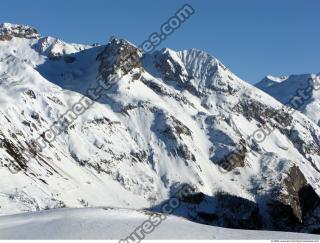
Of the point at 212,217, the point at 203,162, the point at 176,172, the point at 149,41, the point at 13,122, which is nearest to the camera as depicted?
the point at 149,41

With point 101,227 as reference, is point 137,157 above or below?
above

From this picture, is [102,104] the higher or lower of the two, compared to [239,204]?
higher

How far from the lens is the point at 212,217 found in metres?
148

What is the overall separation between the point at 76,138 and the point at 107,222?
5149 inches

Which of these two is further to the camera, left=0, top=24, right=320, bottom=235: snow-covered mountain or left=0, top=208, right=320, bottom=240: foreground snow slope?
left=0, top=24, right=320, bottom=235: snow-covered mountain

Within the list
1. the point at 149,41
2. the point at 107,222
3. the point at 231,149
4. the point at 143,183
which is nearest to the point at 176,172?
the point at 143,183

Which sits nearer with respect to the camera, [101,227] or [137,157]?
[101,227]

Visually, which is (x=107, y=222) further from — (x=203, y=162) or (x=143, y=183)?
(x=203, y=162)

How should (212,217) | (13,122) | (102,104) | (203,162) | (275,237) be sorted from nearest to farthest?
(275,237)
(13,122)
(212,217)
(203,162)
(102,104)

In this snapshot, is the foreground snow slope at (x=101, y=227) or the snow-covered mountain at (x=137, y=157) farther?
the snow-covered mountain at (x=137, y=157)

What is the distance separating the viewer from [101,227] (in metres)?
24.9

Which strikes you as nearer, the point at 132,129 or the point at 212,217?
the point at 212,217

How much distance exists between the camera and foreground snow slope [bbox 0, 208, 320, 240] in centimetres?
2397

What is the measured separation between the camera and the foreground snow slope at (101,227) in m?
24.0
